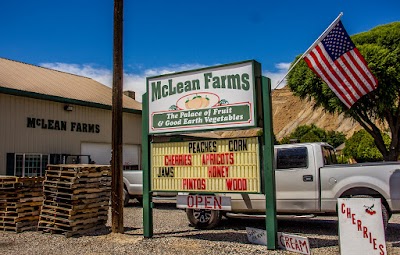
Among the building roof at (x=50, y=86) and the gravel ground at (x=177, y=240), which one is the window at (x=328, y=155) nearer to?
the gravel ground at (x=177, y=240)

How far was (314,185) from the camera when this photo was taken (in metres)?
9.51

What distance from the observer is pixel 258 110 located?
8312mm

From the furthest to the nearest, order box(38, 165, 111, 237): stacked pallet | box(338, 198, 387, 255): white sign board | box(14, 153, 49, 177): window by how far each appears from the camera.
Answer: box(14, 153, 49, 177): window < box(38, 165, 111, 237): stacked pallet < box(338, 198, 387, 255): white sign board

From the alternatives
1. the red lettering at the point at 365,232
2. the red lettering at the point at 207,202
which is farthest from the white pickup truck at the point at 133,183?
the red lettering at the point at 365,232

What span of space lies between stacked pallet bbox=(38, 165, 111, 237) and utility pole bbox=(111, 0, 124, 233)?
Result: 2.56ft

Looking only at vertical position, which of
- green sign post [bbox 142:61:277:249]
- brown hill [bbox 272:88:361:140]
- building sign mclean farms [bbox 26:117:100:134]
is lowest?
green sign post [bbox 142:61:277:249]

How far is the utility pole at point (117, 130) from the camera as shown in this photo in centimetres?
980

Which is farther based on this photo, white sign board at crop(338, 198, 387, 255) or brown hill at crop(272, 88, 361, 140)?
brown hill at crop(272, 88, 361, 140)

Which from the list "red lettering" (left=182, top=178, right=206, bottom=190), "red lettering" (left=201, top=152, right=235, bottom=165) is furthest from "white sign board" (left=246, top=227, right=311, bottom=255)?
"red lettering" (left=201, top=152, right=235, bottom=165)

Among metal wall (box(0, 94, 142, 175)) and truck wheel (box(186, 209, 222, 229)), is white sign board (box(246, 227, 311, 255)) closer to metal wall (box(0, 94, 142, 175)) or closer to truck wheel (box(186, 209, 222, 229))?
truck wheel (box(186, 209, 222, 229))

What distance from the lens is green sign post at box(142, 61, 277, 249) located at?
8.07m

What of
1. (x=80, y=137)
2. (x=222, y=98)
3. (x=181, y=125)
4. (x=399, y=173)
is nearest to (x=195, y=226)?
(x=181, y=125)

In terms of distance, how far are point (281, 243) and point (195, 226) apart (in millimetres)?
2891

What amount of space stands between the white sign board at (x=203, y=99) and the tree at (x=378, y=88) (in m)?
16.2
